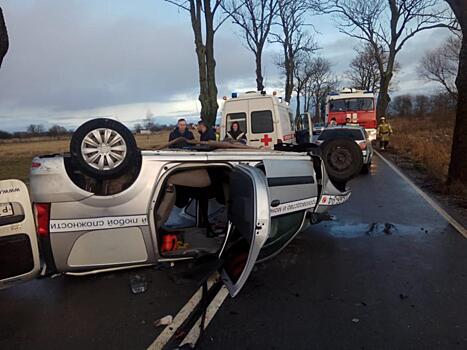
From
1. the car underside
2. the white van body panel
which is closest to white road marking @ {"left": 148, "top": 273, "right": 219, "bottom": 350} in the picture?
the car underside

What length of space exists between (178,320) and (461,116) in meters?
8.50

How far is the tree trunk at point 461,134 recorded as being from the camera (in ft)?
31.5

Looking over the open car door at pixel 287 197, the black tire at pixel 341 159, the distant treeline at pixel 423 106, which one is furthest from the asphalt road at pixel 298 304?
the distant treeline at pixel 423 106

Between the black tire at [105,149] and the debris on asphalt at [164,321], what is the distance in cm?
145

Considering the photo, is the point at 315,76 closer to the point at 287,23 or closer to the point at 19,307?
the point at 287,23

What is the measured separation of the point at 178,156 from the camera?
15.2 feet

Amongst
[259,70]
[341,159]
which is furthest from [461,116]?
[259,70]

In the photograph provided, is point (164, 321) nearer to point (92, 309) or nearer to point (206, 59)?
point (92, 309)

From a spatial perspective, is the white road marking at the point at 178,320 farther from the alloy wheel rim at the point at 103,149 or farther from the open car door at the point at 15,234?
the alloy wheel rim at the point at 103,149

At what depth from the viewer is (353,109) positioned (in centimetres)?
2461

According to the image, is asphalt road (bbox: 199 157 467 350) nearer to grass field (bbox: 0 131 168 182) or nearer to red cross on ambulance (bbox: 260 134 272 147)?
grass field (bbox: 0 131 168 182)

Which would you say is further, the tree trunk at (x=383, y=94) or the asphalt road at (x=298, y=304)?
the tree trunk at (x=383, y=94)

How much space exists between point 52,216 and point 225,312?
6.13 ft

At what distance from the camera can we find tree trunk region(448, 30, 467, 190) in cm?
960
